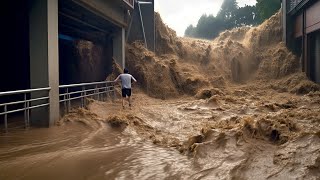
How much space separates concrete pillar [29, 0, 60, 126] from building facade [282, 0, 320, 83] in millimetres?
12417

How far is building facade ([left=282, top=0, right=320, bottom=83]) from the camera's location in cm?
1773

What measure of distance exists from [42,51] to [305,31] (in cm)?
1497

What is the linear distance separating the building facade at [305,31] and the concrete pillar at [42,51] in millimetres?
12417

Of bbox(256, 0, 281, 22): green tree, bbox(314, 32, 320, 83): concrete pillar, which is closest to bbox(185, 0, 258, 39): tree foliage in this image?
bbox(256, 0, 281, 22): green tree

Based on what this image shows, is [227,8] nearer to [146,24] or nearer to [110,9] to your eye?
[146,24]

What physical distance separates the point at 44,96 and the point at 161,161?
487 centimetres

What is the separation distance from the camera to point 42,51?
948 centimetres

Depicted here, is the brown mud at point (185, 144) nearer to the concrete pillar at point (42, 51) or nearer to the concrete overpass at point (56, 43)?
the concrete pillar at point (42, 51)

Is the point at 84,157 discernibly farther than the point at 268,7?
No

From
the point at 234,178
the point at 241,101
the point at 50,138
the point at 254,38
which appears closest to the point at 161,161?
the point at 234,178

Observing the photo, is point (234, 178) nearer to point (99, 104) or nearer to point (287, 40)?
point (99, 104)

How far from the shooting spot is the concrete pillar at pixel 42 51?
9.39m

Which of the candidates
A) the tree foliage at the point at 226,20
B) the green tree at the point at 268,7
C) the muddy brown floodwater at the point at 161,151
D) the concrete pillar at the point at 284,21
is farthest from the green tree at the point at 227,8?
the muddy brown floodwater at the point at 161,151

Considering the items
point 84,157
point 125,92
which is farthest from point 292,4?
point 84,157
